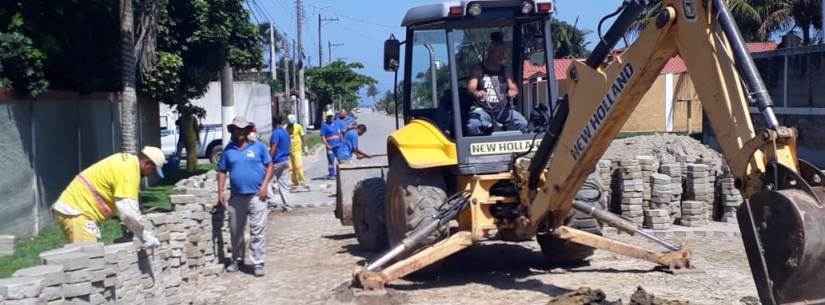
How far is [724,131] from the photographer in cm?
614

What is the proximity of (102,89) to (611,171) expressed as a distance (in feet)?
30.5

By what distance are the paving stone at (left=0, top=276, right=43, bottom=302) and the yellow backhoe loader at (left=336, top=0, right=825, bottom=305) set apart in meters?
3.36

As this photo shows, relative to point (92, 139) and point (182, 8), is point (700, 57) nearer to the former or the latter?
point (92, 139)

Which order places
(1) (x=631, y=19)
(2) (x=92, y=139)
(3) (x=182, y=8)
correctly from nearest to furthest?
(1) (x=631, y=19) → (2) (x=92, y=139) → (3) (x=182, y=8)

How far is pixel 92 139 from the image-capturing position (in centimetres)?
1695

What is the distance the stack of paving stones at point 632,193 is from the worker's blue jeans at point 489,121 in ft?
11.5

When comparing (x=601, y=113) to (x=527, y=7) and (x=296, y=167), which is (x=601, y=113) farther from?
(x=296, y=167)

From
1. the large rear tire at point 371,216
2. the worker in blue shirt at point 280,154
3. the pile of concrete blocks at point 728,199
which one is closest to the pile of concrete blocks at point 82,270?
the large rear tire at point 371,216

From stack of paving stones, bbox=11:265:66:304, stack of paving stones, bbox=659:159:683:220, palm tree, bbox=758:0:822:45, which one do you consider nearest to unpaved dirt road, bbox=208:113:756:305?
stack of paving stones, bbox=659:159:683:220

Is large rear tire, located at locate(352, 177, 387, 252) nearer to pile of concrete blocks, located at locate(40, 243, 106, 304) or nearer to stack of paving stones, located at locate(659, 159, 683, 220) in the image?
stack of paving stones, located at locate(659, 159, 683, 220)

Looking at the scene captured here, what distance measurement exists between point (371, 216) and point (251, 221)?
65.1 inches

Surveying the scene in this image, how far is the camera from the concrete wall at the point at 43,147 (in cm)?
1258

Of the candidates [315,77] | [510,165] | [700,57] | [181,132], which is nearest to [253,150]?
[510,165]

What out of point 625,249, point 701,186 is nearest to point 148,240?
point 625,249
